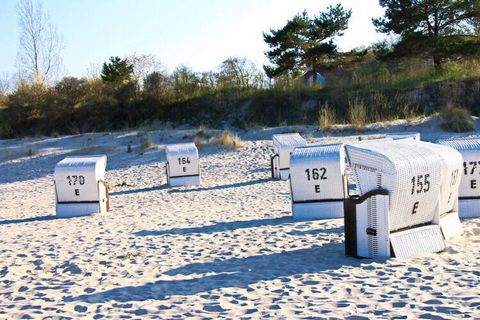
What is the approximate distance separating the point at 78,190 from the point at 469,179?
7.18 metres

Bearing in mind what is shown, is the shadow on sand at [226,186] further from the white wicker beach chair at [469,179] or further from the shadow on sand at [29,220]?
the white wicker beach chair at [469,179]

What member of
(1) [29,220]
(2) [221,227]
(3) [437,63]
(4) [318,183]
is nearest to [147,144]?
(1) [29,220]

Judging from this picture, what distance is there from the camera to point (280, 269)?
6145mm

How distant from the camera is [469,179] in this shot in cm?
874

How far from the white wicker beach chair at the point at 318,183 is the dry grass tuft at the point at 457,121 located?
532 inches

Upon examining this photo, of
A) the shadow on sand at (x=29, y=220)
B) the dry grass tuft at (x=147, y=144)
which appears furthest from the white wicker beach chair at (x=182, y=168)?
the dry grass tuft at (x=147, y=144)

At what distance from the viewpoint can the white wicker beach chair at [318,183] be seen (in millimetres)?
9086

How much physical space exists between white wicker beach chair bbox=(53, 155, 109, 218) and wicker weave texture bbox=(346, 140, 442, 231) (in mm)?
6368

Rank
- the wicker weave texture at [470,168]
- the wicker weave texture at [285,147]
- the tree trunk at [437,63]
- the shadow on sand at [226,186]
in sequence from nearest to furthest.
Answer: the wicker weave texture at [470,168]
the shadow on sand at [226,186]
the wicker weave texture at [285,147]
the tree trunk at [437,63]

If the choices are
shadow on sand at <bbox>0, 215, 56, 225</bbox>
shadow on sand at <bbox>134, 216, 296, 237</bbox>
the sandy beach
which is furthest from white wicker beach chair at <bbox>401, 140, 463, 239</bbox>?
shadow on sand at <bbox>0, 215, 56, 225</bbox>

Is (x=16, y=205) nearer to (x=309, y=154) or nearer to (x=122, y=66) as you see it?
(x=309, y=154)

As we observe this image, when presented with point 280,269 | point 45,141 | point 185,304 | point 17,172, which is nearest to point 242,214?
point 280,269

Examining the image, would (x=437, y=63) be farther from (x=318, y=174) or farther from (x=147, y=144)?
(x=318, y=174)

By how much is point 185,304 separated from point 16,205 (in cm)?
1034
